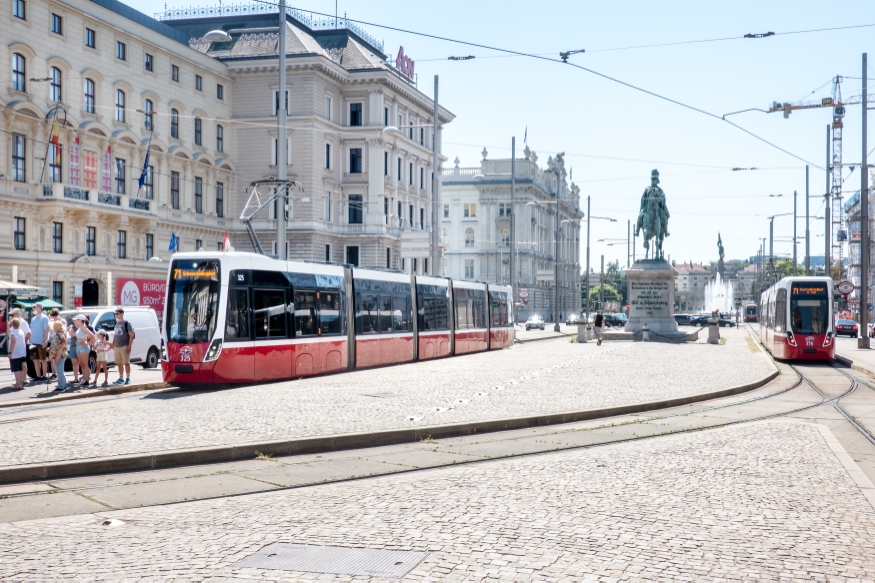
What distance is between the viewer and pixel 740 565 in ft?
19.7

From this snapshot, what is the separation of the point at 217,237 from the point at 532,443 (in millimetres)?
51853

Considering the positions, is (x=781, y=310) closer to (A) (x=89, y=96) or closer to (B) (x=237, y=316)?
(B) (x=237, y=316)

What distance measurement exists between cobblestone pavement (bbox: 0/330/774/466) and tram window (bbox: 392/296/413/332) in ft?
4.70

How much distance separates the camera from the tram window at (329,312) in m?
22.5

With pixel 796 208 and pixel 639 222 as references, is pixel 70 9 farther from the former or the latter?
pixel 796 208

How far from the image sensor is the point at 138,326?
84.1 feet

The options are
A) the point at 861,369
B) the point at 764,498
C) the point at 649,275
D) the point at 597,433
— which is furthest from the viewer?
the point at 649,275

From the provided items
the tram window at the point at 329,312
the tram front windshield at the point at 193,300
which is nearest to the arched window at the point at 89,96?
the tram window at the point at 329,312

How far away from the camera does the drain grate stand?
5.86 metres

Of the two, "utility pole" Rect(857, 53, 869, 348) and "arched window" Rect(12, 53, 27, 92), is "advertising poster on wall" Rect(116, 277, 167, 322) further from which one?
"utility pole" Rect(857, 53, 869, 348)

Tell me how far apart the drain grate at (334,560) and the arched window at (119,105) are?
47621 millimetres

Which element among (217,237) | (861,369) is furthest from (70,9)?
(861,369)

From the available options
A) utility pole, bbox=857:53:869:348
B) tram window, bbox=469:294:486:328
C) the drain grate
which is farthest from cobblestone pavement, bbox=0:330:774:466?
utility pole, bbox=857:53:869:348

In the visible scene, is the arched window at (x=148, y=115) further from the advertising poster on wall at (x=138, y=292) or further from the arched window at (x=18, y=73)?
the advertising poster on wall at (x=138, y=292)
